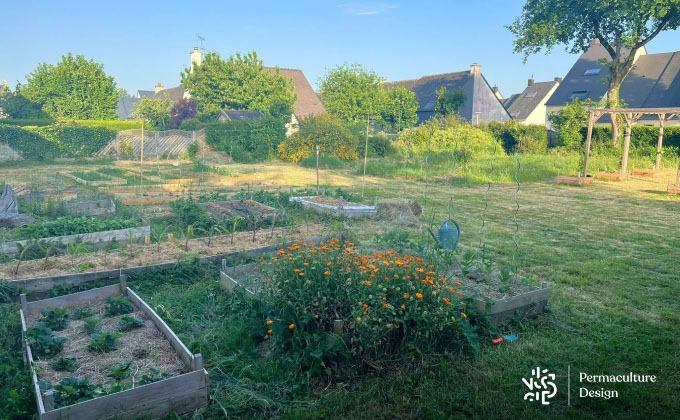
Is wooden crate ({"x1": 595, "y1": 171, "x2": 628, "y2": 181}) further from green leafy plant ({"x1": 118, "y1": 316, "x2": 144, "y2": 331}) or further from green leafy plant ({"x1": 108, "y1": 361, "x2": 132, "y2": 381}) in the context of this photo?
green leafy plant ({"x1": 108, "y1": 361, "x2": 132, "y2": 381})

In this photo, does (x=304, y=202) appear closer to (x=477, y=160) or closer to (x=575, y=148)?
Answer: (x=477, y=160)

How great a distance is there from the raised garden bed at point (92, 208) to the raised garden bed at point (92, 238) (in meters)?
1.89

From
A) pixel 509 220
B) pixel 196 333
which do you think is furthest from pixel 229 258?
pixel 509 220

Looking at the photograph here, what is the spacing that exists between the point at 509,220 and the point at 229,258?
6002 millimetres

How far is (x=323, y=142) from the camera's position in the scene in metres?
21.5

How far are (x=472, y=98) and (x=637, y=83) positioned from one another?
10517 mm

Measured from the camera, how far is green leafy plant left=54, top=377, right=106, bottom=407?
2893mm

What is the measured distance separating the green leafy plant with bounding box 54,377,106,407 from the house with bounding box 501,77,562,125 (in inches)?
1691

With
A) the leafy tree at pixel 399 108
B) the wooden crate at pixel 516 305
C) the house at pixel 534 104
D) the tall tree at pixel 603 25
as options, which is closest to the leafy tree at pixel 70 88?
the leafy tree at pixel 399 108

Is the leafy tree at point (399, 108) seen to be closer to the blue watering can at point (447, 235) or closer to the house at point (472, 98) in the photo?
the house at point (472, 98)

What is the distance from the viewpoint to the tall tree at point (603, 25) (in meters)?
21.9

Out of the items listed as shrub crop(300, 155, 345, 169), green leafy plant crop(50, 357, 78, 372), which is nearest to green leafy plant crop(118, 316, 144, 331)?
green leafy plant crop(50, 357, 78, 372)

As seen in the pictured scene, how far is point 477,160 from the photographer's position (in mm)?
19578

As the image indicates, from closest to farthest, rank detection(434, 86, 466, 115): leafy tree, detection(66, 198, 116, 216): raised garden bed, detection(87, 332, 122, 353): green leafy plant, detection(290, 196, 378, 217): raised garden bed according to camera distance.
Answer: detection(87, 332, 122, 353): green leafy plant, detection(66, 198, 116, 216): raised garden bed, detection(290, 196, 378, 217): raised garden bed, detection(434, 86, 466, 115): leafy tree
